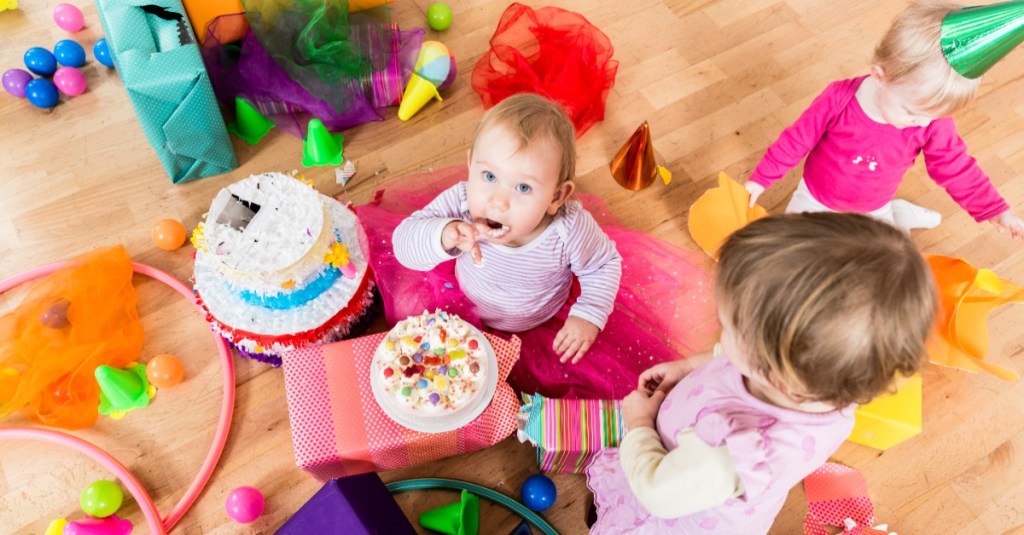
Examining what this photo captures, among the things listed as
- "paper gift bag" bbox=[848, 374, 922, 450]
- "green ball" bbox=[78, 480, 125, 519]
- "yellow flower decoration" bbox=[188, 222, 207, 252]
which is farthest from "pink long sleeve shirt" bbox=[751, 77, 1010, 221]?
"green ball" bbox=[78, 480, 125, 519]

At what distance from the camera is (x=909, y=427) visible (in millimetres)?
1256

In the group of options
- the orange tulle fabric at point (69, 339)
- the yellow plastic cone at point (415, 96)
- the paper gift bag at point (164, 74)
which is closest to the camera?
the orange tulle fabric at point (69, 339)

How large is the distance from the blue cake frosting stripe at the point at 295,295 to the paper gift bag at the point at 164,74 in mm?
427

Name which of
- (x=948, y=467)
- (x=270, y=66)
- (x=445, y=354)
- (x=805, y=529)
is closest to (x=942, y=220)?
(x=948, y=467)

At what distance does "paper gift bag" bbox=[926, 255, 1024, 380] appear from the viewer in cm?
131

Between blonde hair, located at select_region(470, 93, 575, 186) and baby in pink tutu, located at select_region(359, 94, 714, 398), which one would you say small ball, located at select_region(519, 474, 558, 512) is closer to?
baby in pink tutu, located at select_region(359, 94, 714, 398)

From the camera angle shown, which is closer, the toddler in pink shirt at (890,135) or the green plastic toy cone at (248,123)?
the toddler in pink shirt at (890,135)

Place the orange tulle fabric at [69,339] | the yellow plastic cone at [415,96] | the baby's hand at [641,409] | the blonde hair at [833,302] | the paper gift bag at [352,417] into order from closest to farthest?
the blonde hair at [833,302] < the baby's hand at [641,409] < the paper gift bag at [352,417] < the orange tulle fabric at [69,339] < the yellow plastic cone at [415,96]

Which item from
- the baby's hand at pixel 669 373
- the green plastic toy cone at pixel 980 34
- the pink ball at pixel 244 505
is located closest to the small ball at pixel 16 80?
the pink ball at pixel 244 505

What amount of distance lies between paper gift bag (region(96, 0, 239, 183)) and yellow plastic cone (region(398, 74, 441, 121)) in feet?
1.29

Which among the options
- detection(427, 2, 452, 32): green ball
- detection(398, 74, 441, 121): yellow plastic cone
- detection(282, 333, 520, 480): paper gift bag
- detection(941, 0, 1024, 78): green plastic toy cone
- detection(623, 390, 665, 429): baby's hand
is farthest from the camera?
detection(427, 2, 452, 32): green ball

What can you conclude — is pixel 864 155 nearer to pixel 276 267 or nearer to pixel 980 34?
pixel 980 34

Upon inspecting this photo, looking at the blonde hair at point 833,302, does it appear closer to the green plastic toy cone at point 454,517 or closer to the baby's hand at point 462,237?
the baby's hand at point 462,237

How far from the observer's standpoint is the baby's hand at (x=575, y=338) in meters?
1.21
